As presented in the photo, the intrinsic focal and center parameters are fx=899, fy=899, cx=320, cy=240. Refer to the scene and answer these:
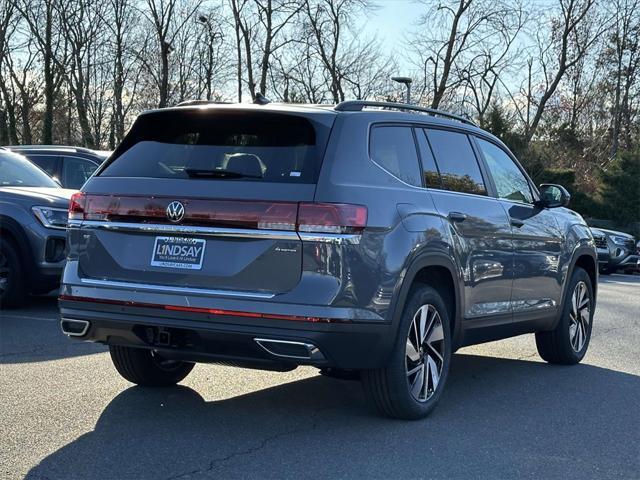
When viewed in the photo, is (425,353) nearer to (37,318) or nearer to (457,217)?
(457,217)

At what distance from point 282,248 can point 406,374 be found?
3.69 feet

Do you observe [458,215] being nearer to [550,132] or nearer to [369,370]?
[369,370]

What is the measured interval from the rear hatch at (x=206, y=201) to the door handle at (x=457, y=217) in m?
1.13

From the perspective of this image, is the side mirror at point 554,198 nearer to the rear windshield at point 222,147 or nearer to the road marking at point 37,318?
the rear windshield at point 222,147

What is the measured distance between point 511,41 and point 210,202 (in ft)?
122

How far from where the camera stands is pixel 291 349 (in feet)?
15.1

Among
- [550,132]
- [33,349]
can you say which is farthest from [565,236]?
[550,132]

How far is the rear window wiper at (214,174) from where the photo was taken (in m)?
4.81

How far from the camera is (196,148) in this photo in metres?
5.11

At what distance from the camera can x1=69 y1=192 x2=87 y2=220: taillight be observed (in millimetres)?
5191

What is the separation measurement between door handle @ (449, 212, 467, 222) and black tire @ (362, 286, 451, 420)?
0.50m

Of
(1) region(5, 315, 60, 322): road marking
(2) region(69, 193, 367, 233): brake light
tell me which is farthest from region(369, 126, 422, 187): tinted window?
(1) region(5, 315, 60, 322): road marking

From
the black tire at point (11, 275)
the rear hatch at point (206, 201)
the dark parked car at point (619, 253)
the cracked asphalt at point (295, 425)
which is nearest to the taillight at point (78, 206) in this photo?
the rear hatch at point (206, 201)

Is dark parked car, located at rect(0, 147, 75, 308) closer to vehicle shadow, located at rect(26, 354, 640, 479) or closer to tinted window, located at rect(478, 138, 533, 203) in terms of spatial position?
vehicle shadow, located at rect(26, 354, 640, 479)
